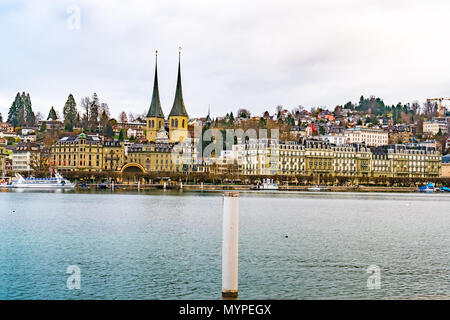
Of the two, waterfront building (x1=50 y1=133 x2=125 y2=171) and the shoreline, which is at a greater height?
waterfront building (x1=50 y1=133 x2=125 y2=171)

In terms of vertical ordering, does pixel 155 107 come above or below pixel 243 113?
below

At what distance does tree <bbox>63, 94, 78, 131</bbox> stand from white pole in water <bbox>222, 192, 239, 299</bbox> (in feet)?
374

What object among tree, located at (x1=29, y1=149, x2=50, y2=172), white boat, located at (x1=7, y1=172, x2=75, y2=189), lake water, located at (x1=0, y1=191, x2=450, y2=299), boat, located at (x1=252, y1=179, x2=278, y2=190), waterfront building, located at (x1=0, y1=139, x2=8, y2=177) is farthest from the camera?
waterfront building, located at (x1=0, y1=139, x2=8, y2=177)

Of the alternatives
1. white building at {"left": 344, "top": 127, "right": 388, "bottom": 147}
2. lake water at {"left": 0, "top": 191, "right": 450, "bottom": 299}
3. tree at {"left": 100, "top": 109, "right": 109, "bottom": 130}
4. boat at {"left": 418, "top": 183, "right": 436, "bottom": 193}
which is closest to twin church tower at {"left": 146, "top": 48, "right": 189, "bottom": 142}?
tree at {"left": 100, "top": 109, "right": 109, "bottom": 130}

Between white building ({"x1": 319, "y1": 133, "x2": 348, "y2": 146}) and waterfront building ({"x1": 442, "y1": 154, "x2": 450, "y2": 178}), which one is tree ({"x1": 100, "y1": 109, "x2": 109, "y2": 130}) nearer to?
white building ({"x1": 319, "y1": 133, "x2": 348, "y2": 146})

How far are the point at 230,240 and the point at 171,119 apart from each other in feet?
379

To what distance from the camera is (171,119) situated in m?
121

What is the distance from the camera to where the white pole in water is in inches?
235

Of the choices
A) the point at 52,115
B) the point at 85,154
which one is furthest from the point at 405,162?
the point at 52,115

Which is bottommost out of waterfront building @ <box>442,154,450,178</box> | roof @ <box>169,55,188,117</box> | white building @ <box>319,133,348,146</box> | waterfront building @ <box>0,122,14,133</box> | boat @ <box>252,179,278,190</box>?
boat @ <box>252,179,278,190</box>

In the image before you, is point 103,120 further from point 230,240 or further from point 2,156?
point 230,240

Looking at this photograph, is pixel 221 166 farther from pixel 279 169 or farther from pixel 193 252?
pixel 193 252

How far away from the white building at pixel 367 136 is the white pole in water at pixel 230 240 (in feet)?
421
